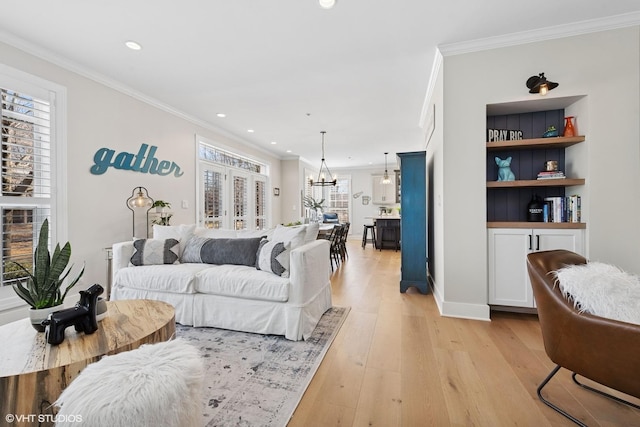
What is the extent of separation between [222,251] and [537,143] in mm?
3432

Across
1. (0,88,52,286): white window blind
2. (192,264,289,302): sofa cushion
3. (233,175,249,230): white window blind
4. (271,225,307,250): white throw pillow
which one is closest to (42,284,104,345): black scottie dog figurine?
(192,264,289,302): sofa cushion

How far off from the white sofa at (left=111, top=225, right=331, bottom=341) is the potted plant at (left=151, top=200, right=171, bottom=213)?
3.51ft

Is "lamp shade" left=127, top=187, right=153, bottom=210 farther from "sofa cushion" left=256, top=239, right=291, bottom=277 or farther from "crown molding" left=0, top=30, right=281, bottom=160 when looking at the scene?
"sofa cushion" left=256, top=239, right=291, bottom=277

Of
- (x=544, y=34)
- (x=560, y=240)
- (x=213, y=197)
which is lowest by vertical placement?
(x=560, y=240)

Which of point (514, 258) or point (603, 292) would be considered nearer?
point (603, 292)

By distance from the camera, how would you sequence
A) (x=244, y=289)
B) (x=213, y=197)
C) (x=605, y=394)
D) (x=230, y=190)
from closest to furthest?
(x=605, y=394), (x=244, y=289), (x=213, y=197), (x=230, y=190)

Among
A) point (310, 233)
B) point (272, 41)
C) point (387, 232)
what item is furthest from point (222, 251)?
point (387, 232)

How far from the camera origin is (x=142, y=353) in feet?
3.14

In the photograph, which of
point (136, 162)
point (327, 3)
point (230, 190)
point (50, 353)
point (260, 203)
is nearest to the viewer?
point (50, 353)

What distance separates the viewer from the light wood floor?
1.52m

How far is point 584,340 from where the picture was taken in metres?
1.37

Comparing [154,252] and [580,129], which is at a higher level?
[580,129]

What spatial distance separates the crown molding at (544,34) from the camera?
244 cm

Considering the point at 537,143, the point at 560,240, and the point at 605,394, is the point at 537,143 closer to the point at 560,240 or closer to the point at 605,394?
the point at 560,240
